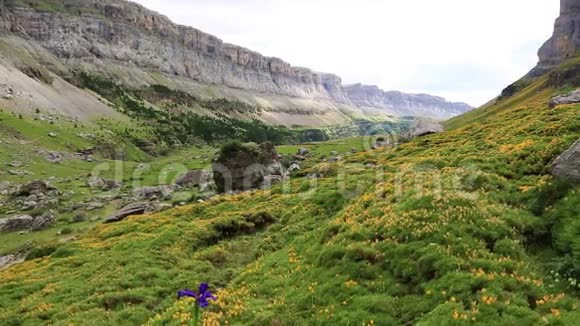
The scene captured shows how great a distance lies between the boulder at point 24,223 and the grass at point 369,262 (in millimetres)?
25368

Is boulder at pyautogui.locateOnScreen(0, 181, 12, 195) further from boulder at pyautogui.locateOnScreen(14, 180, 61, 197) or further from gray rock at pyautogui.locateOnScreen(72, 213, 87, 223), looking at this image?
gray rock at pyautogui.locateOnScreen(72, 213, 87, 223)

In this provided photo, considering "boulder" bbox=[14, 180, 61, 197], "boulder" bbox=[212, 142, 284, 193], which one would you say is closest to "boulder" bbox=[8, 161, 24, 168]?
"boulder" bbox=[14, 180, 61, 197]

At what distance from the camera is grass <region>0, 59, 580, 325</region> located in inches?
605

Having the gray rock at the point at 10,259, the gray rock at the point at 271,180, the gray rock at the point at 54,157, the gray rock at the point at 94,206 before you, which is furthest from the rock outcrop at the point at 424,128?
the gray rock at the point at 54,157

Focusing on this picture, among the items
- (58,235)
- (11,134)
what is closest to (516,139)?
(58,235)

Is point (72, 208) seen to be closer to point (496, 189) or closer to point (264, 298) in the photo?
point (264, 298)

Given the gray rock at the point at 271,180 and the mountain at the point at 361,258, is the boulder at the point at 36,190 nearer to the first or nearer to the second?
the mountain at the point at 361,258

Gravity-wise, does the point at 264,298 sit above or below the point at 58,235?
above

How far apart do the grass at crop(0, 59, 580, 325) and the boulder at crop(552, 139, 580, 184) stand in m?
0.61

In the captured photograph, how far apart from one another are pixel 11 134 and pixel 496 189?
127699mm

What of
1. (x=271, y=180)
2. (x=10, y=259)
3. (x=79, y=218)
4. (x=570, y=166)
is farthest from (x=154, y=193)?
(x=570, y=166)

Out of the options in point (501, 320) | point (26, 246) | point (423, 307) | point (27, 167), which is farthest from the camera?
point (27, 167)

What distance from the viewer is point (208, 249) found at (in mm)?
32344

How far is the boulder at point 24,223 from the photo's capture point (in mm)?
59847
